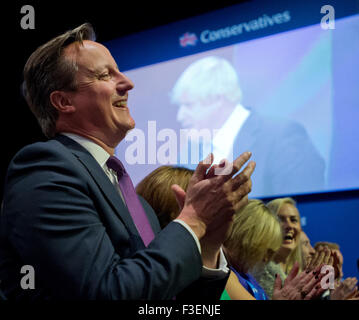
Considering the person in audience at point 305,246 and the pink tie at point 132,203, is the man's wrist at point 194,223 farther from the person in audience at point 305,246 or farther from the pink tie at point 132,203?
the person in audience at point 305,246

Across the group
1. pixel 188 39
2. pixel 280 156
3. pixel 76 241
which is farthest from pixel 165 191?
pixel 188 39

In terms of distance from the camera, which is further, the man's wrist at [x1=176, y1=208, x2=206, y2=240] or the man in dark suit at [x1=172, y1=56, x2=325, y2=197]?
the man in dark suit at [x1=172, y1=56, x2=325, y2=197]

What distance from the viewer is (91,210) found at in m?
0.99

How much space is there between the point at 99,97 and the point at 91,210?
36 centimetres

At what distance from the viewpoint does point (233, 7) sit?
3.85 m

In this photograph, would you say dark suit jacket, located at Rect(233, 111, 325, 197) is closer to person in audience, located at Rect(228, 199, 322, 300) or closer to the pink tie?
person in audience, located at Rect(228, 199, 322, 300)

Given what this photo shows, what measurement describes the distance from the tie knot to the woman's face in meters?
Answer: 2.16

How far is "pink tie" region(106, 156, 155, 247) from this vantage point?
3.81 ft

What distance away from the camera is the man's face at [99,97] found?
1.22 metres

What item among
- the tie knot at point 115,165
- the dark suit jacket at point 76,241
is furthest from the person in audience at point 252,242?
the dark suit jacket at point 76,241

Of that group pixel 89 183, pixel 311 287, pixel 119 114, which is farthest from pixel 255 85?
pixel 89 183

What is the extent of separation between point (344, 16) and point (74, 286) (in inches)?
122

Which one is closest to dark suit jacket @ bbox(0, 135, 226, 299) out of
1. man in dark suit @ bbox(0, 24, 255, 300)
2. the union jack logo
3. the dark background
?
man in dark suit @ bbox(0, 24, 255, 300)
